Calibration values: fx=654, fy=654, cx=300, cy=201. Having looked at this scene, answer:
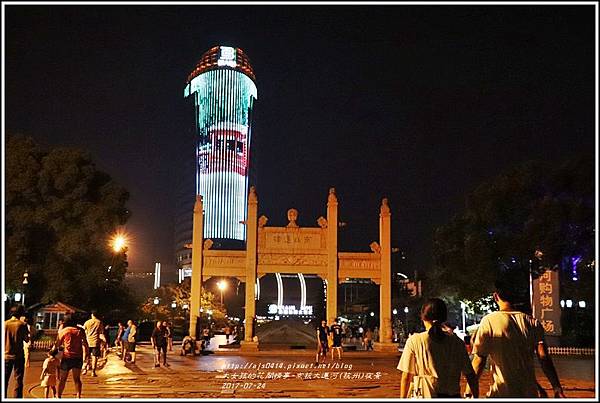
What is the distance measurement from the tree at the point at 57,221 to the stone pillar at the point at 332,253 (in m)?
11.3

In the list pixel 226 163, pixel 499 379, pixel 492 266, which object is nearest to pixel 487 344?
pixel 499 379

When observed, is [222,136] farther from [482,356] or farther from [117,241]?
[482,356]

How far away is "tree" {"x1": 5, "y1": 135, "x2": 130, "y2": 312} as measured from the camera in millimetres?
31109

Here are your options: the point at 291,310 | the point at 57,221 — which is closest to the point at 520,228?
the point at 291,310

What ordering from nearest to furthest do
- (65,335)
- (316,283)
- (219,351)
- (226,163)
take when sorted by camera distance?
(65,335), (219,351), (316,283), (226,163)

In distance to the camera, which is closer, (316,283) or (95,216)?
(95,216)

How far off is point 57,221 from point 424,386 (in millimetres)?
29314

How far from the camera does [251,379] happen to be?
52.9 feet

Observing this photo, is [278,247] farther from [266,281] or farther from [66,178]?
[266,281]

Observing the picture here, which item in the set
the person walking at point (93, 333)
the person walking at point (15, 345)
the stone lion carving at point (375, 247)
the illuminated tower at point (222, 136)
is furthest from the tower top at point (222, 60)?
the person walking at point (15, 345)

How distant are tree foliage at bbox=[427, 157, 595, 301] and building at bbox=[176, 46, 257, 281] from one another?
3485 inches

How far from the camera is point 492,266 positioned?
1277 inches

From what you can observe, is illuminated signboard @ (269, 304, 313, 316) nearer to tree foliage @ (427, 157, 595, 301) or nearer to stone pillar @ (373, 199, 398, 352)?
tree foliage @ (427, 157, 595, 301)

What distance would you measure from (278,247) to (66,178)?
11.3 metres
